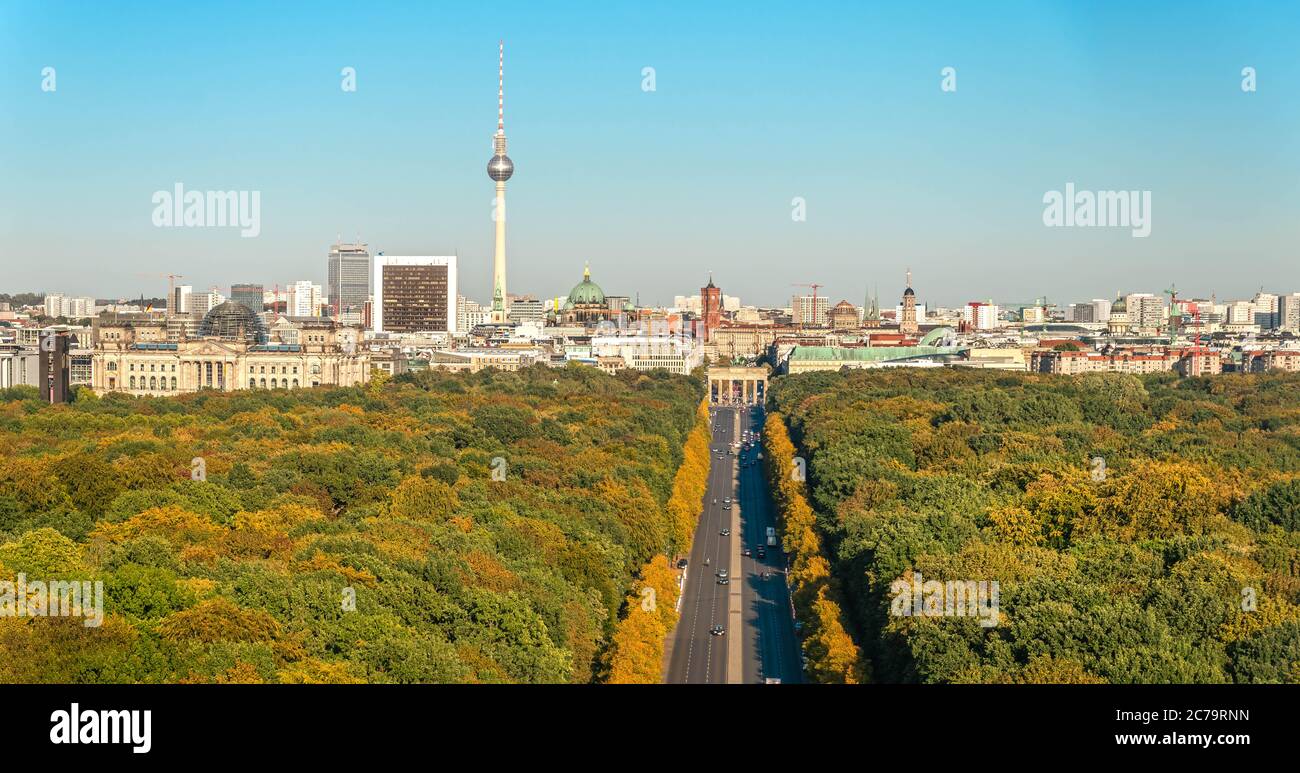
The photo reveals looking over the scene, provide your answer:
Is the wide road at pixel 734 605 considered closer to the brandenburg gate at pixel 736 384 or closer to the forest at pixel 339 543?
→ the forest at pixel 339 543

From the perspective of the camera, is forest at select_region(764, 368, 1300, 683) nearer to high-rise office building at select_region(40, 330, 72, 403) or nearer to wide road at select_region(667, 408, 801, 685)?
wide road at select_region(667, 408, 801, 685)

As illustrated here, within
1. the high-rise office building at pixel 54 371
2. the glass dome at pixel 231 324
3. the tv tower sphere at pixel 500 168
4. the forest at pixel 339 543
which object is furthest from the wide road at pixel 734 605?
the tv tower sphere at pixel 500 168

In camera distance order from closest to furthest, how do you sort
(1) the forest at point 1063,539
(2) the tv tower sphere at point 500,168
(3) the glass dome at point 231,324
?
(1) the forest at point 1063,539 → (3) the glass dome at point 231,324 → (2) the tv tower sphere at point 500,168

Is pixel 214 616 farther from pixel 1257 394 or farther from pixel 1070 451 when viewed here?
pixel 1257 394

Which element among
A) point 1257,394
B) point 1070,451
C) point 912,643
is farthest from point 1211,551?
point 1257,394

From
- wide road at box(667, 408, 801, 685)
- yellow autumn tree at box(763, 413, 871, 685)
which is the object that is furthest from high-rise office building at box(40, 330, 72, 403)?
yellow autumn tree at box(763, 413, 871, 685)

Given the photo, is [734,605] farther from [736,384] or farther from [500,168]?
[500,168]
